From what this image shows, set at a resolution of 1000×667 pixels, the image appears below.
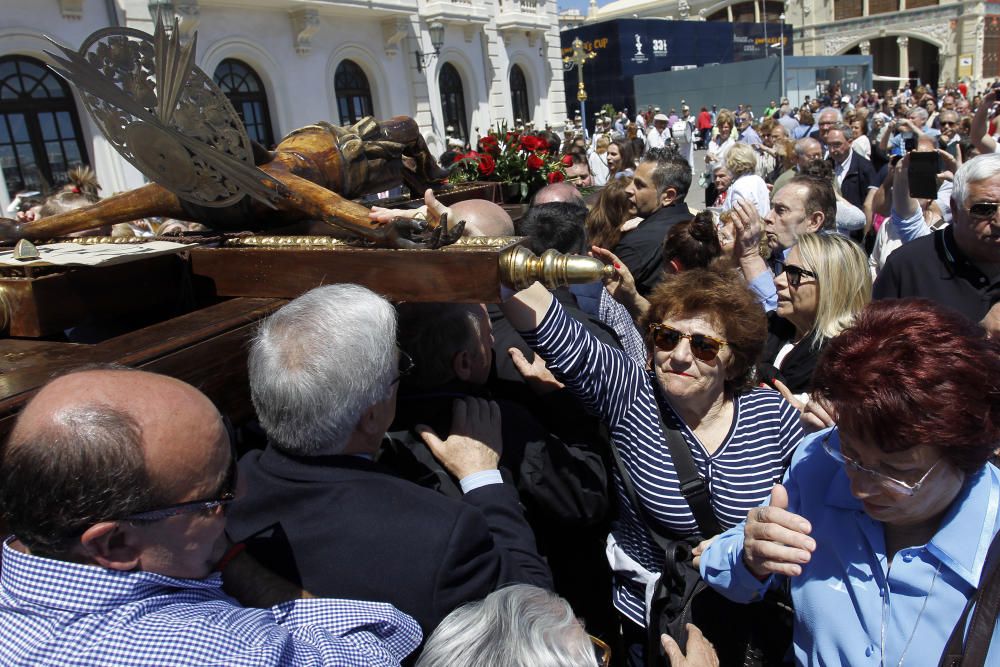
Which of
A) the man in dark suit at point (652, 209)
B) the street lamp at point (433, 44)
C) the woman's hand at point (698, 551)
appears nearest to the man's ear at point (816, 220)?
the man in dark suit at point (652, 209)

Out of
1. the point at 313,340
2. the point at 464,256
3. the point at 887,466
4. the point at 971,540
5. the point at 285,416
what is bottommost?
the point at 971,540

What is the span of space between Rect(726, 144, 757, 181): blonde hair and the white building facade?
6475 mm

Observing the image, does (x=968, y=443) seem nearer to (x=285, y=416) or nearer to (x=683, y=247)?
(x=285, y=416)

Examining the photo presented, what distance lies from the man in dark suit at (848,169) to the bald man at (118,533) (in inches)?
230

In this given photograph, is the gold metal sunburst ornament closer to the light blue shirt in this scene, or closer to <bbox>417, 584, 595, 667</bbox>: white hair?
<bbox>417, 584, 595, 667</bbox>: white hair

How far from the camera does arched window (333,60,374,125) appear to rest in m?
16.3

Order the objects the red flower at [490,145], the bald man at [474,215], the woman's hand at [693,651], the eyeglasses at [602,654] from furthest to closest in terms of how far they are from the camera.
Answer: the red flower at [490,145]
the bald man at [474,215]
the woman's hand at [693,651]
the eyeglasses at [602,654]

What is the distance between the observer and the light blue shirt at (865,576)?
118 centimetres

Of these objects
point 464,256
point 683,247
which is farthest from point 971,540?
point 683,247

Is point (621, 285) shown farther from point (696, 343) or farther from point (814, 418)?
point (814, 418)

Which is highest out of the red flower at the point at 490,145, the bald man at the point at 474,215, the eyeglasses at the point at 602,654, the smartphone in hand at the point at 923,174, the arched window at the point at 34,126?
the arched window at the point at 34,126

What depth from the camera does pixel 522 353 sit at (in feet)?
6.96

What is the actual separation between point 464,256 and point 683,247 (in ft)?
6.79

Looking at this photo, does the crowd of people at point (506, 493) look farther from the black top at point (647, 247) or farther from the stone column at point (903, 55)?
the stone column at point (903, 55)
